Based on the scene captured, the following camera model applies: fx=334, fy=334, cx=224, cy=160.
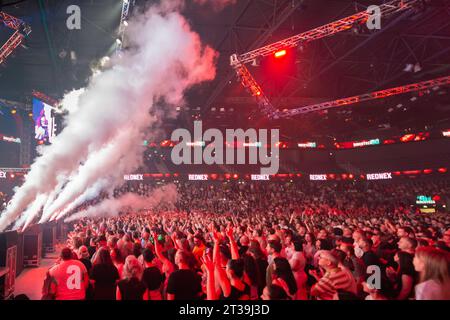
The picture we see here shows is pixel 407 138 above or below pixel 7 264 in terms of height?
above

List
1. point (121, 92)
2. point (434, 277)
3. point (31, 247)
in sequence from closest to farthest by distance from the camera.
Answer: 1. point (434, 277)
2. point (31, 247)
3. point (121, 92)

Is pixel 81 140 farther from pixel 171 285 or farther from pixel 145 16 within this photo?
pixel 171 285

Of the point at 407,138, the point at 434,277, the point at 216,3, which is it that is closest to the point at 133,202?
the point at 216,3

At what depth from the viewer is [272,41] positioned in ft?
42.2

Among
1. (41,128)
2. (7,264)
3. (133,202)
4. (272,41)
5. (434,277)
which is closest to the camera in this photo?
(434,277)

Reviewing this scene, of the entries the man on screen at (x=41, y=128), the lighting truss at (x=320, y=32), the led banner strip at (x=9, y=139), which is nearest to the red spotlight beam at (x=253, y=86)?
the lighting truss at (x=320, y=32)

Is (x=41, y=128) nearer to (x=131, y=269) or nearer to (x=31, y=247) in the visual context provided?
(x=31, y=247)

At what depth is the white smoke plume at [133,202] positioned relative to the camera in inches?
908

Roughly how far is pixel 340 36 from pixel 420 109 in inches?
668

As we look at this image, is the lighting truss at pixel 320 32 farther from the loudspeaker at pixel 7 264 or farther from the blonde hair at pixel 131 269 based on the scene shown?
the blonde hair at pixel 131 269

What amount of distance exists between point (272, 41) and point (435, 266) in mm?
10975

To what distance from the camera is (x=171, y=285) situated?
4227 mm

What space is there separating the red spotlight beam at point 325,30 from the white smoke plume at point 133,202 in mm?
15528
